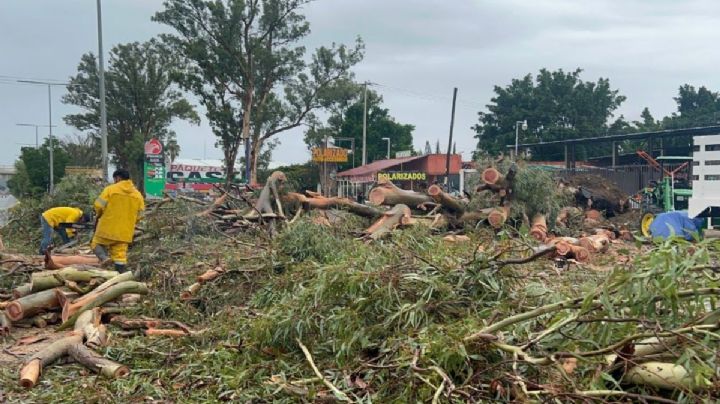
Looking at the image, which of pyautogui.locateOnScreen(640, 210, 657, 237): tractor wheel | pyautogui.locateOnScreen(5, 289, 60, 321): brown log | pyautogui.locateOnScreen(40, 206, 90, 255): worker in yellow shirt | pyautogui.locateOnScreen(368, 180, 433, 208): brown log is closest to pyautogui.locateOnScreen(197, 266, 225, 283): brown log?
pyautogui.locateOnScreen(5, 289, 60, 321): brown log

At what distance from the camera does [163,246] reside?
27.2ft

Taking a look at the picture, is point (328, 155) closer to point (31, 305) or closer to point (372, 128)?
point (372, 128)

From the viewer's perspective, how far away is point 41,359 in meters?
4.46

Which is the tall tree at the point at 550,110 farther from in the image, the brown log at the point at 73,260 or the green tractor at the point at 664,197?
the brown log at the point at 73,260

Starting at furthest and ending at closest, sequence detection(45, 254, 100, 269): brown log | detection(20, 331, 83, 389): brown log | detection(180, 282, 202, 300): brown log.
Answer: detection(45, 254, 100, 269): brown log < detection(180, 282, 202, 300): brown log < detection(20, 331, 83, 389): brown log

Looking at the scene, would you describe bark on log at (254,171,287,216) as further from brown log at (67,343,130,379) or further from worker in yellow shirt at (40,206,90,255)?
brown log at (67,343,130,379)

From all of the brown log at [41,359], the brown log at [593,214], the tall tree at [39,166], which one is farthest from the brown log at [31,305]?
the tall tree at [39,166]

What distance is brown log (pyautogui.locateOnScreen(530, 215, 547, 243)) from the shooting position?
1164 centimetres

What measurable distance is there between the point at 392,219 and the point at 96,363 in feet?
22.4

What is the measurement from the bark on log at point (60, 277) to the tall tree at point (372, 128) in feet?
129

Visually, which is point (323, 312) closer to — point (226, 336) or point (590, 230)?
point (226, 336)

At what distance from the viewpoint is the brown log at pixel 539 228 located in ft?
38.2

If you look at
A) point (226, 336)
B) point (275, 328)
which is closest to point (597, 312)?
point (275, 328)

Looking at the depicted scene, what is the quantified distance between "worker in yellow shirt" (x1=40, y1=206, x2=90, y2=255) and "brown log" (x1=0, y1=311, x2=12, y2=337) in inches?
170
